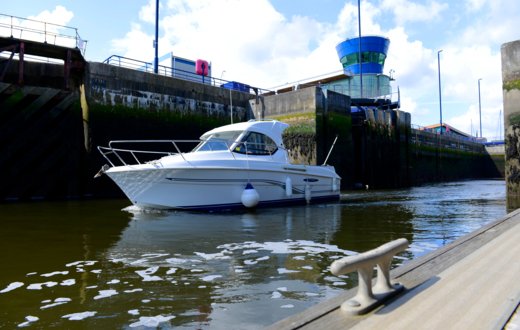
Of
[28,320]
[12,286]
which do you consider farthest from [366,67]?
[28,320]

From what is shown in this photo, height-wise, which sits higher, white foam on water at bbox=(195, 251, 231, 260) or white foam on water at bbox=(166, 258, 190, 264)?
white foam on water at bbox=(195, 251, 231, 260)

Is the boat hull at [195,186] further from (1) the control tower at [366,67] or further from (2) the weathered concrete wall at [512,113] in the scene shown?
(1) the control tower at [366,67]

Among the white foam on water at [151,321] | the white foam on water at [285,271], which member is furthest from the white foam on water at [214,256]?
the white foam on water at [151,321]

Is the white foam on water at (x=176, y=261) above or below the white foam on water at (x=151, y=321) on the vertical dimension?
above

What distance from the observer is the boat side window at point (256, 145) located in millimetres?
10734

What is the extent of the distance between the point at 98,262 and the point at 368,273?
366 cm

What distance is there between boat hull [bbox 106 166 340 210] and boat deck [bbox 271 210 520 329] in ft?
22.1

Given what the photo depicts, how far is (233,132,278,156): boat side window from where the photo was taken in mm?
10734

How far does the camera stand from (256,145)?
1123 centimetres

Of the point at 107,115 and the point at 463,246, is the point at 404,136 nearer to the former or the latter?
the point at 107,115

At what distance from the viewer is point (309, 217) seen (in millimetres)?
9406

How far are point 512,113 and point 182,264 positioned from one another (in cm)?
1211

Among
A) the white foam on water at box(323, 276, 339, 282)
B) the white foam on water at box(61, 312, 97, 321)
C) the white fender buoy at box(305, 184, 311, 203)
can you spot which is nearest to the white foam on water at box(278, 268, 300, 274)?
the white foam on water at box(323, 276, 339, 282)

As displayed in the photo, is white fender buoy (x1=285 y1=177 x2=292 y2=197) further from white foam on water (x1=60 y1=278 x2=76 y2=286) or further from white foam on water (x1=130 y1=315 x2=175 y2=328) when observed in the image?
white foam on water (x1=130 y1=315 x2=175 y2=328)
